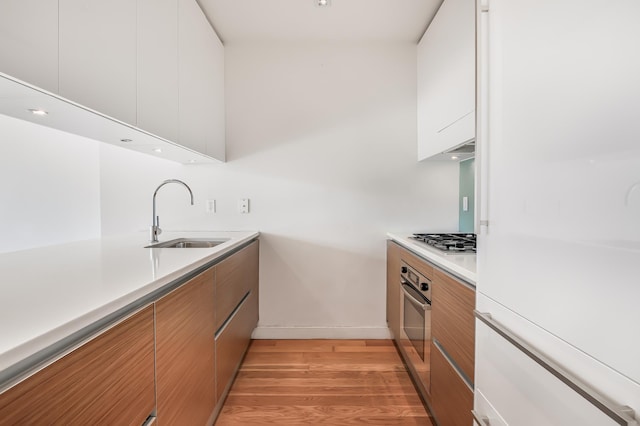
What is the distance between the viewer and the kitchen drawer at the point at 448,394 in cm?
118

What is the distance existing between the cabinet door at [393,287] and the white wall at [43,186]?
2287 millimetres

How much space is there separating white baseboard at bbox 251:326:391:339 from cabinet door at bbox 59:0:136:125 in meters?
1.98

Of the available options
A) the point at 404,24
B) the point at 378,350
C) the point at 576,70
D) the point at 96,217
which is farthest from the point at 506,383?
the point at 96,217

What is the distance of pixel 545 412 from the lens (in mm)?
723

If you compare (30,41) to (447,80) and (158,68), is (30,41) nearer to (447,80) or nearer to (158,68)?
(158,68)

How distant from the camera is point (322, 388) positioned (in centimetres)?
195

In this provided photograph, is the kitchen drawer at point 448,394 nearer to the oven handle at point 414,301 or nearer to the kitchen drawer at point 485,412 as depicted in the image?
the kitchen drawer at point 485,412

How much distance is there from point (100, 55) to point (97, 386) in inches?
43.6

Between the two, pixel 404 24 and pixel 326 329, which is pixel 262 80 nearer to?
pixel 404 24

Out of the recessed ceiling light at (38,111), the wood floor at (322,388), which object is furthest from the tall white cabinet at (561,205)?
the recessed ceiling light at (38,111)

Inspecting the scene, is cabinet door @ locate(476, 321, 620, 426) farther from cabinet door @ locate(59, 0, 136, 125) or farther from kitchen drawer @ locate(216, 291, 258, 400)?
cabinet door @ locate(59, 0, 136, 125)

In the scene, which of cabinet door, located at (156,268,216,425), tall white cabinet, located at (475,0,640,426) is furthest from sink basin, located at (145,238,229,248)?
tall white cabinet, located at (475,0,640,426)

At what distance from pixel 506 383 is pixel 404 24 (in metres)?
2.42

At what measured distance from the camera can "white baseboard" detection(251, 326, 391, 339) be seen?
8.76ft
